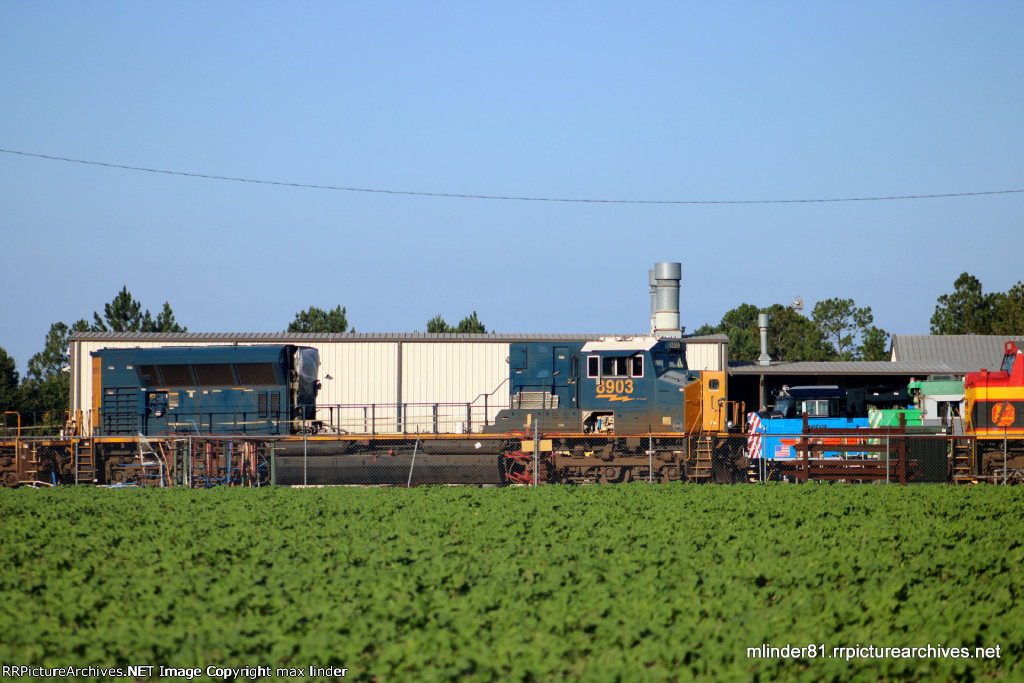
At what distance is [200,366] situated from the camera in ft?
85.7

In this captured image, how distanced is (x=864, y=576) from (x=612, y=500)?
7096 mm

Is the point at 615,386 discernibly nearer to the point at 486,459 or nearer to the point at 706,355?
the point at 486,459

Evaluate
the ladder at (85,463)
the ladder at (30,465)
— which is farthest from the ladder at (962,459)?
the ladder at (30,465)

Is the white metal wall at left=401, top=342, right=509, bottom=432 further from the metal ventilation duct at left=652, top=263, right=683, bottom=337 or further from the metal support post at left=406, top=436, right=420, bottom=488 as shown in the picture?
the metal support post at left=406, top=436, right=420, bottom=488

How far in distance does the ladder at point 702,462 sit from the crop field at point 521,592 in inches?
313

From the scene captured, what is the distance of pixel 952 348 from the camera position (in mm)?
56281

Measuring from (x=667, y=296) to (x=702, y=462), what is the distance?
52.4ft

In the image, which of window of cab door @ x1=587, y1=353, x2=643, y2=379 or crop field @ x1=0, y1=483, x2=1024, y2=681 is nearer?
crop field @ x1=0, y1=483, x2=1024, y2=681

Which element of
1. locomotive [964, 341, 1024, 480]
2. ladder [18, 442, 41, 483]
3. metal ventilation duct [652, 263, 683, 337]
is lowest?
ladder [18, 442, 41, 483]

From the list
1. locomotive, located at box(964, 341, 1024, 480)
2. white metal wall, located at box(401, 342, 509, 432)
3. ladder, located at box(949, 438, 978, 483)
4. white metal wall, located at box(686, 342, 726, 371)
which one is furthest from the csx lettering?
white metal wall, located at box(686, 342, 726, 371)

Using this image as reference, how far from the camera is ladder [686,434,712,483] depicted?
2344cm

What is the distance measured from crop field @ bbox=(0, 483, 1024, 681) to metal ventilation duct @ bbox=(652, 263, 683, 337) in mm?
23267

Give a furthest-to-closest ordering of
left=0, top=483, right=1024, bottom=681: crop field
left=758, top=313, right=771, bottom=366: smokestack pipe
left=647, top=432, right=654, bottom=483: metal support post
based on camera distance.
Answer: left=758, top=313, right=771, bottom=366: smokestack pipe < left=647, top=432, right=654, bottom=483: metal support post < left=0, top=483, right=1024, bottom=681: crop field

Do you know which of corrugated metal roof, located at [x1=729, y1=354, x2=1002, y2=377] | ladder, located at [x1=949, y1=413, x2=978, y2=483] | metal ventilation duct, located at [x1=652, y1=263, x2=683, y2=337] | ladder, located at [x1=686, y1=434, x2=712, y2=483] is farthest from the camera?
corrugated metal roof, located at [x1=729, y1=354, x2=1002, y2=377]
